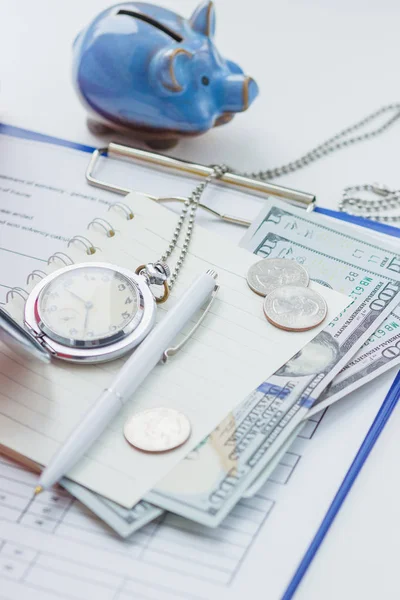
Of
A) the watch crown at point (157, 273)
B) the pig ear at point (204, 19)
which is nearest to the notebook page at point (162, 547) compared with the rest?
the watch crown at point (157, 273)

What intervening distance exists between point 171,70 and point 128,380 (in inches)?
16.5

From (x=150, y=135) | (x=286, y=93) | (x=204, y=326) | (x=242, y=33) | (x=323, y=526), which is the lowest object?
(x=323, y=526)

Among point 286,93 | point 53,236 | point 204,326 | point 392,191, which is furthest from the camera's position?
point 286,93

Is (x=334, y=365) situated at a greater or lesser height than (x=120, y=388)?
greater

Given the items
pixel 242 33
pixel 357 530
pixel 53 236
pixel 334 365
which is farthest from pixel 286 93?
Result: pixel 357 530

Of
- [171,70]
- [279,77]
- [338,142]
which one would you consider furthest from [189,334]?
[279,77]

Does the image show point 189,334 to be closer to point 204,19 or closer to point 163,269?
point 163,269

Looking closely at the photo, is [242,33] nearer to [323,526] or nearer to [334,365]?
[334,365]

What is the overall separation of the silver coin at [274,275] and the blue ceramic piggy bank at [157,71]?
0.26m

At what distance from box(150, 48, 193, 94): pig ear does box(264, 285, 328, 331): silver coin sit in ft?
1.01

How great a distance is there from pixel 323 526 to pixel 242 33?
0.92 m

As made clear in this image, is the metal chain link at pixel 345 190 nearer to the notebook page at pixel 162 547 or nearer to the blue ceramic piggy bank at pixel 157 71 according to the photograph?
the blue ceramic piggy bank at pixel 157 71

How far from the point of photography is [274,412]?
2.05ft

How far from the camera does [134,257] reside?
76 centimetres
